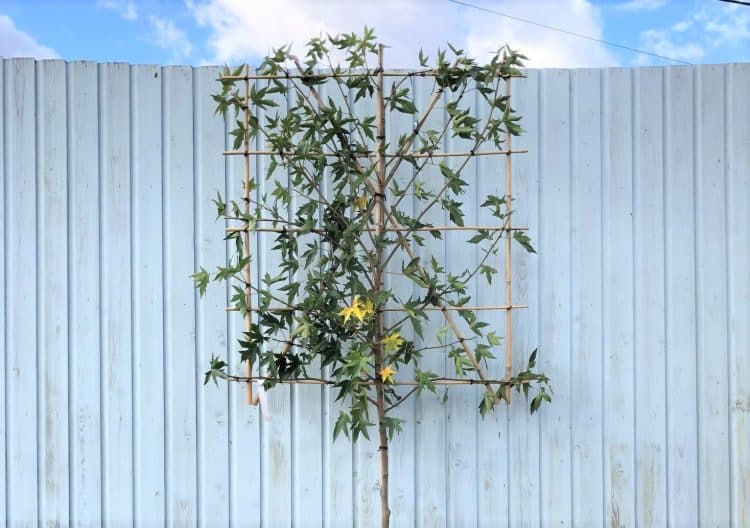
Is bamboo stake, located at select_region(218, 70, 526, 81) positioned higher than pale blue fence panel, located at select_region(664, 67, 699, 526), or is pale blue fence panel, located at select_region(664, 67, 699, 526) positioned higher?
bamboo stake, located at select_region(218, 70, 526, 81)

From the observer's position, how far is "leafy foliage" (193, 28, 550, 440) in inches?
82.8

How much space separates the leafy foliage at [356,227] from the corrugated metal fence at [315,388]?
149 millimetres

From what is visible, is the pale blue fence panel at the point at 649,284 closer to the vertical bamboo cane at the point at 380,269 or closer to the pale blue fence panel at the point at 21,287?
the vertical bamboo cane at the point at 380,269

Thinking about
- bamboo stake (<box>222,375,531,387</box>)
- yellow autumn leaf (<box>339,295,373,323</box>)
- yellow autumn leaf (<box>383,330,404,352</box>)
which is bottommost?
bamboo stake (<box>222,375,531,387</box>)

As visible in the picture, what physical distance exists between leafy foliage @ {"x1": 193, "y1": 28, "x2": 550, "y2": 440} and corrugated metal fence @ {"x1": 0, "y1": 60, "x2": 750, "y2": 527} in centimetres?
15

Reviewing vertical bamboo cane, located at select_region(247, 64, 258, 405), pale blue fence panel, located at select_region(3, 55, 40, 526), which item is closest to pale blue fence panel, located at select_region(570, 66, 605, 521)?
vertical bamboo cane, located at select_region(247, 64, 258, 405)

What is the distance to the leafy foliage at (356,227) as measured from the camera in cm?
210

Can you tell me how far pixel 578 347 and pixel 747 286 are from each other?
0.63m

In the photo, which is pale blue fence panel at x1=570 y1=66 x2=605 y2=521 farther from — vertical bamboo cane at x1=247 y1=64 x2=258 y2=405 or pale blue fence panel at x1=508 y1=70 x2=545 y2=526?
vertical bamboo cane at x1=247 y1=64 x2=258 y2=405

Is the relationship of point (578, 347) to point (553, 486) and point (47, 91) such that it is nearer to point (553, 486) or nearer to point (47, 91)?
point (553, 486)

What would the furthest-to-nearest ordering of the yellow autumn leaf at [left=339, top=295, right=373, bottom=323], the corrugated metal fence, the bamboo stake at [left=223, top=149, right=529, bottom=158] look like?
the corrugated metal fence, the bamboo stake at [left=223, top=149, right=529, bottom=158], the yellow autumn leaf at [left=339, top=295, right=373, bottom=323]

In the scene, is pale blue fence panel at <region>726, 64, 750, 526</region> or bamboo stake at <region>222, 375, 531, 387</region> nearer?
bamboo stake at <region>222, 375, 531, 387</region>

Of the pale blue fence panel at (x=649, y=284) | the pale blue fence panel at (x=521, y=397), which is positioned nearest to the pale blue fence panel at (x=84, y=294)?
the pale blue fence panel at (x=521, y=397)


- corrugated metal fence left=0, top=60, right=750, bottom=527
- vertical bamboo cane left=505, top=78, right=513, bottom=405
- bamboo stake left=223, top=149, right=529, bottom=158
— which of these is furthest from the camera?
corrugated metal fence left=0, top=60, right=750, bottom=527
